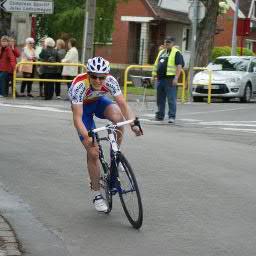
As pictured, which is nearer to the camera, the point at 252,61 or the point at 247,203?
the point at 247,203

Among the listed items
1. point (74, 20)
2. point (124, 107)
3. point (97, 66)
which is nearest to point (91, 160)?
point (124, 107)

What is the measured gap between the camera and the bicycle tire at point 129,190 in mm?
7898

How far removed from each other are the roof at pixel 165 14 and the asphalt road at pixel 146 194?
119 feet

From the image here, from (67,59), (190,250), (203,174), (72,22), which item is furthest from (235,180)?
(72,22)

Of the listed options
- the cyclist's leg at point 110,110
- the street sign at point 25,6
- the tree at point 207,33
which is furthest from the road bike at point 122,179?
the tree at point 207,33

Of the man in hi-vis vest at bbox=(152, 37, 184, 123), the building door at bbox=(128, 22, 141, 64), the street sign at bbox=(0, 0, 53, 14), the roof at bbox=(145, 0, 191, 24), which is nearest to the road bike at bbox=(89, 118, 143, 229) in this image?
the man in hi-vis vest at bbox=(152, 37, 184, 123)

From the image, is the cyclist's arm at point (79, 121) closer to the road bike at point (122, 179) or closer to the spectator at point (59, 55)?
the road bike at point (122, 179)

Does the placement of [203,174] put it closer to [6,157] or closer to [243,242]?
[6,157]

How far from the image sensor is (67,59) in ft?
76.6

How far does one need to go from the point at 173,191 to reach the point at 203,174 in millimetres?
1342

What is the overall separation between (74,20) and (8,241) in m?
31.6

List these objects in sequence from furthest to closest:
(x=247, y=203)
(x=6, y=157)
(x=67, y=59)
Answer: (x=67, y=59)
(x=6, y=157)
(x=247, y=203)

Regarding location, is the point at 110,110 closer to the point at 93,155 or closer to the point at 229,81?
the point at 93,155

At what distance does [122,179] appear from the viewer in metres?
8.15
